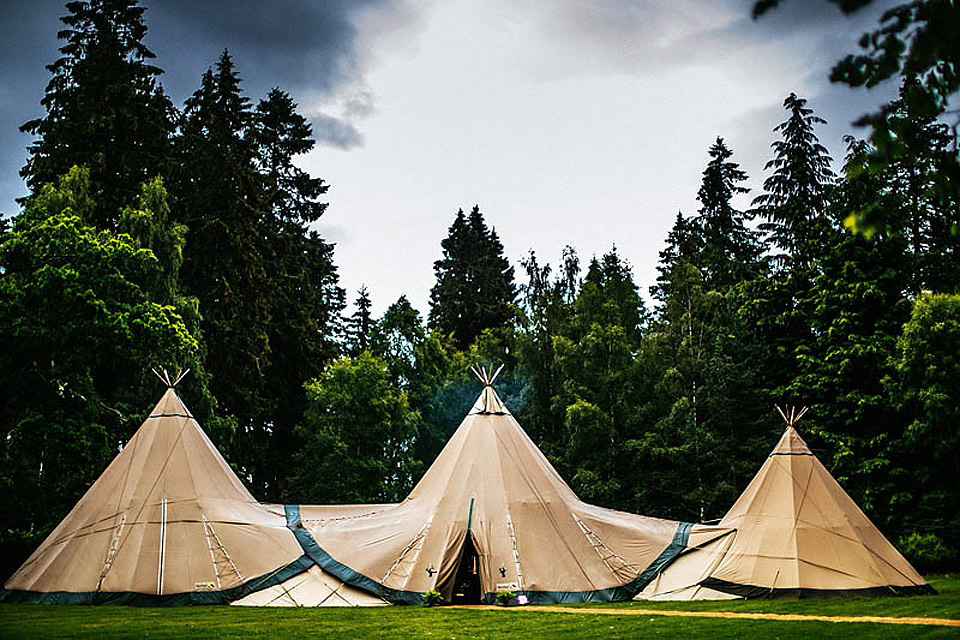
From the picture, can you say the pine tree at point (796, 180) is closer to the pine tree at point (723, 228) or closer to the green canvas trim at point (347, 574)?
the pine tree at point (723, 228)

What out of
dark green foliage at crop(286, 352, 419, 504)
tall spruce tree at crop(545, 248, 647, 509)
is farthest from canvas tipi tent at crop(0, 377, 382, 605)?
tall spruce tree at crop(545, 248, 647, 509)

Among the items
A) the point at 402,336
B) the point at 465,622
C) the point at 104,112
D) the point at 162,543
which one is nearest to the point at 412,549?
the point at 465,622

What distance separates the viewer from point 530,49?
15.9 metres

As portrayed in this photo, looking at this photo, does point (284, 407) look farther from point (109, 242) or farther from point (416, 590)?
point (416, 590)

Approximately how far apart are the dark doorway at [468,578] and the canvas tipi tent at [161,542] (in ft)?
6.00

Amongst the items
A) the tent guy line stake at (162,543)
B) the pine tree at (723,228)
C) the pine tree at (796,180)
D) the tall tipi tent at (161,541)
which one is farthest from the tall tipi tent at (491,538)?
the pine tree at (796,180)

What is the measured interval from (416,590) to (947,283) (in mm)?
16912

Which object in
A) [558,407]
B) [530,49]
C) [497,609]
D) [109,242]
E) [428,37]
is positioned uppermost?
[428,37]

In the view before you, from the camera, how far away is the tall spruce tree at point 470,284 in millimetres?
37219

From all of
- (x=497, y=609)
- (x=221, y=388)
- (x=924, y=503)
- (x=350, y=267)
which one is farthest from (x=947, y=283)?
(x=350, y=267)

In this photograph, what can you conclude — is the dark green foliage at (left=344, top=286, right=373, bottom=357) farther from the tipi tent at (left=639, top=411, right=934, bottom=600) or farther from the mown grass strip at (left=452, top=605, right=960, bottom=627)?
the mown grass strip at (left=452, top=605, right=960, bottom=627)

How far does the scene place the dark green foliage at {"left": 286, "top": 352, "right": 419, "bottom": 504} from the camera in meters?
24.6

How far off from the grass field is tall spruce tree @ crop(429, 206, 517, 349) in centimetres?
2349

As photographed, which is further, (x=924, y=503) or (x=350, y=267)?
(x=350, y=267)
